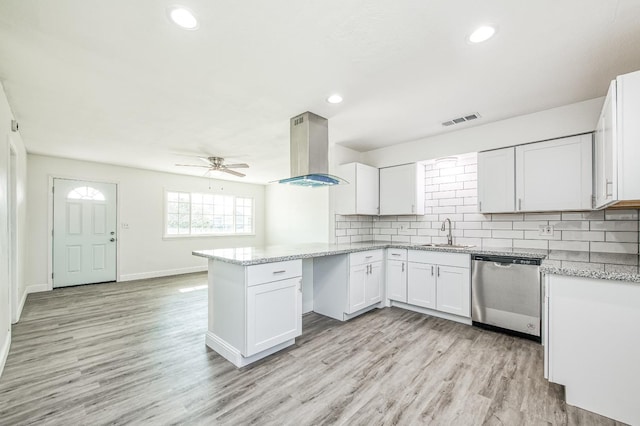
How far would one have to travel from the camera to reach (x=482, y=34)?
1772 mm

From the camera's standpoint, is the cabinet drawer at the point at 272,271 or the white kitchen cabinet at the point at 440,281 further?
the white kitchen cabinet at the point at 440,281

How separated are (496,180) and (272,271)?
278cm

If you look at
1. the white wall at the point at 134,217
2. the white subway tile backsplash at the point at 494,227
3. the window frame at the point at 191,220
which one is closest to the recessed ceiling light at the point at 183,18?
the white subway tile backsplash at the point at 494,227

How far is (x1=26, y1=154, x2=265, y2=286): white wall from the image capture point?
4812 mm

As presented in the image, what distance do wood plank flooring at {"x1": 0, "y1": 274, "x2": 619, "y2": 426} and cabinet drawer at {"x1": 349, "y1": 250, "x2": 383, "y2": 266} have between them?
72 centimetres

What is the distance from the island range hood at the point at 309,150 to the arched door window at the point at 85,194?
4.57 meters

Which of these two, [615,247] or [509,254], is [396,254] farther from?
[615,247]

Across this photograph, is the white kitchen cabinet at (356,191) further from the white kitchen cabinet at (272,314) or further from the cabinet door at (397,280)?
the white kitchen cabinet at (272,314)

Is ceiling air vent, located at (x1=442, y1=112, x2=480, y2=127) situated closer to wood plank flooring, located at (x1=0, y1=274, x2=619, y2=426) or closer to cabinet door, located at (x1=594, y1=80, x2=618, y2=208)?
cabinet door, located at (x1=594, y1=80, x2=618, y2=208)

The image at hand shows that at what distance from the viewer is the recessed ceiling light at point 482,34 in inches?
67.6

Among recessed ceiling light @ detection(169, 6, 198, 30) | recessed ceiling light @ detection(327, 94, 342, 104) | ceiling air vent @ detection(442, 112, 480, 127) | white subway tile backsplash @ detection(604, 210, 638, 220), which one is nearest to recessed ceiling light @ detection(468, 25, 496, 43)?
recessed ceiling light @ detection(327, 94, 342, 104)

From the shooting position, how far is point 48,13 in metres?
1.57

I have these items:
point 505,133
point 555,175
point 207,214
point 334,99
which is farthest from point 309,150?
point 207,214

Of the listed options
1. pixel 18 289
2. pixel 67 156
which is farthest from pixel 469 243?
pixel 67 156
